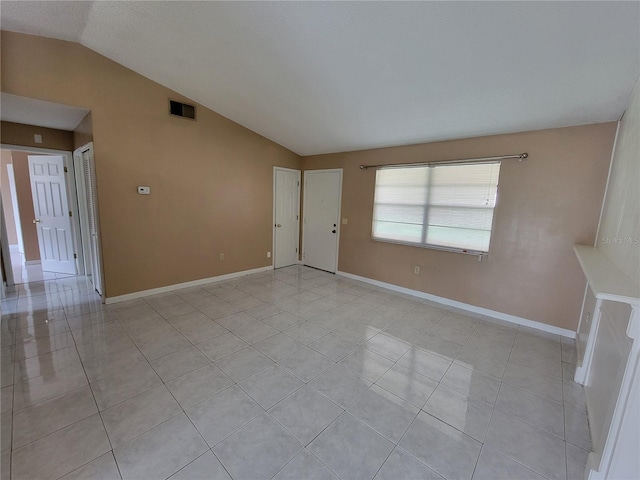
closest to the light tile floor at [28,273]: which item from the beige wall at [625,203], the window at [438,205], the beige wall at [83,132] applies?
the beige wall at [83,132]

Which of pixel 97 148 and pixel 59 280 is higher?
pixel 97 148

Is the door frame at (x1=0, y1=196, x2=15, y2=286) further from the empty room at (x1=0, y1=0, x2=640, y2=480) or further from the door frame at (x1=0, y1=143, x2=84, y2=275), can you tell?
the door frame at (x1=0, y1=143, x2=84, y2=275)

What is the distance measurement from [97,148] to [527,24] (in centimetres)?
440

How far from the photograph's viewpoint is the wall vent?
12.1 feet

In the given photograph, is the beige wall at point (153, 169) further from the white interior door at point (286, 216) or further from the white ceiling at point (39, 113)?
the white interior door at point (286, 216)

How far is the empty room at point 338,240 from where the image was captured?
63.0 inches

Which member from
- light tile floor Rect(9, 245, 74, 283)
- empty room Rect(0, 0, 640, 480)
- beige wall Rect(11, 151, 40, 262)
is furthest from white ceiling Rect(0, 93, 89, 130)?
light tile floor Rect(9, 245, 74, 283)

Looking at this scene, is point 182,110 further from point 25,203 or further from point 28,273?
point 28,273

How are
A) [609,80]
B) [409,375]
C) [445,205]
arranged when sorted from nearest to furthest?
[609,80]
[409,375]
[445,205]

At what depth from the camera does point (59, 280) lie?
14.1 ft

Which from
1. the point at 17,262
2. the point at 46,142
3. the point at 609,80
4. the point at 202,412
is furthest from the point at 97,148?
the point at 609,80

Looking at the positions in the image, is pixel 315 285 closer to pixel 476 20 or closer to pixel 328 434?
pixel 328 434

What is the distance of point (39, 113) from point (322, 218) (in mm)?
4321

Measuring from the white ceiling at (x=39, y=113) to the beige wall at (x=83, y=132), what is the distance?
0.17ft
